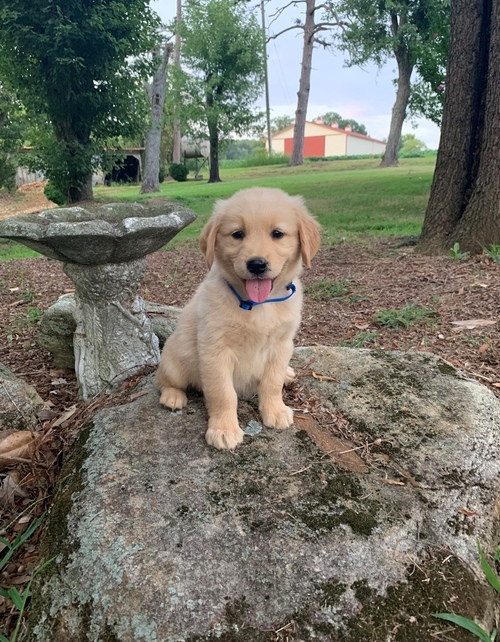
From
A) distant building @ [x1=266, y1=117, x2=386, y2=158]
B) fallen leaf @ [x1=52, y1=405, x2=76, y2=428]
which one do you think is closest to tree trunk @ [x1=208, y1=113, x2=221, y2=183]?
fallen leaf @ [x1=52, y1=405, x2=76, y2=428]

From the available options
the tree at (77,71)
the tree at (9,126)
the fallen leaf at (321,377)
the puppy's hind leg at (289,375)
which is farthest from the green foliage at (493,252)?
the tree at (9,126)

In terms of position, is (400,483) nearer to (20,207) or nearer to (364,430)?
(364,430)

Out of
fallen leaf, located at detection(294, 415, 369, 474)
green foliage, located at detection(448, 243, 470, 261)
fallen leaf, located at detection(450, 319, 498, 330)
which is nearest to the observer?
fallen leaf, located at detection(294, 415, 369, 474)

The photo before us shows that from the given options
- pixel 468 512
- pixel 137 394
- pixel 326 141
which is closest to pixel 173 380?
pixel 137 394

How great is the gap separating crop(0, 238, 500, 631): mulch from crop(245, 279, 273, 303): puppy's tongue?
1165 mm

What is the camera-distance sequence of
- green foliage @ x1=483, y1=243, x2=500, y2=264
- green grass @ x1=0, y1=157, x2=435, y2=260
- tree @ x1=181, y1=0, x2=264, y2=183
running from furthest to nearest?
tree @ x1=181, y1=0, x2=264, y2=183 → green grass @ x1=0, y1=157, x2=435, y2=260 → green foliage @ x1=483, y1=243, x2=500, y2=264

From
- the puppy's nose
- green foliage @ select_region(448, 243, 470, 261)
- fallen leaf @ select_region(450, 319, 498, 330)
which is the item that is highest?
the puppy's nose

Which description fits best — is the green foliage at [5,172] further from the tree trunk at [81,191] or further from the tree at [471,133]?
the tree at [471,133]

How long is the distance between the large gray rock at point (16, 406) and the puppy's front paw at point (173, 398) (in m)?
0.93

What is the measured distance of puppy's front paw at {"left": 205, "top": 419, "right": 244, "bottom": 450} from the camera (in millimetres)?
2297

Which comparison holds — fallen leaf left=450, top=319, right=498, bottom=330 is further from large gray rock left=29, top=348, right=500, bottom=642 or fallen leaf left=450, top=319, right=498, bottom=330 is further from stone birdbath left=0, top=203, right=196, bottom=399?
stone birdbath left=0, top=203, right=196, bottom=399

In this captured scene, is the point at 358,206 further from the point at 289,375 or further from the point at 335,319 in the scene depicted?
the point at 289,375

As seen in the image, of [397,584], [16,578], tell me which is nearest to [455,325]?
[397,584]

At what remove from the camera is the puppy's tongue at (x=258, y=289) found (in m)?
2.30
